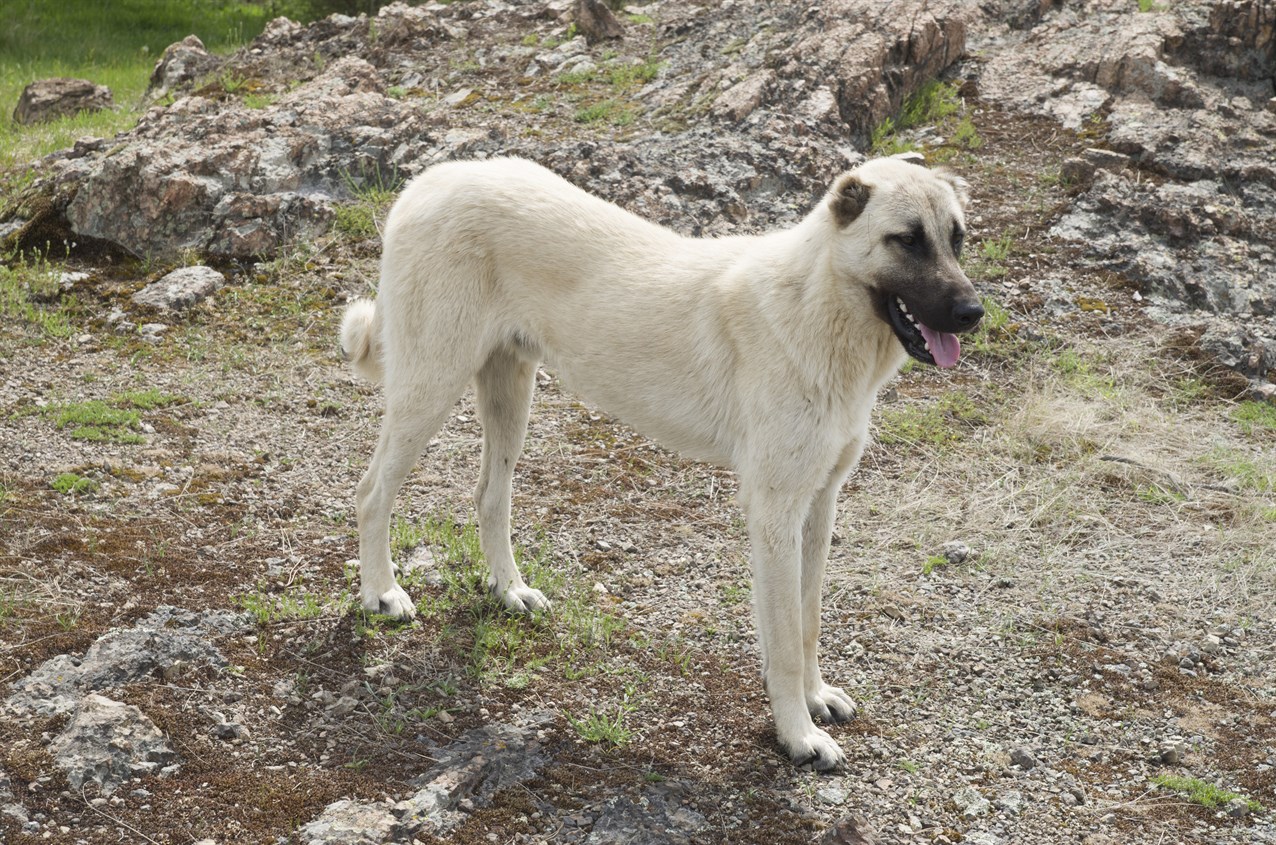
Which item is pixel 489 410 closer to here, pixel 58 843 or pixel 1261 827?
pixel 58 843

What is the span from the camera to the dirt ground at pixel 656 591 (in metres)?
4.11

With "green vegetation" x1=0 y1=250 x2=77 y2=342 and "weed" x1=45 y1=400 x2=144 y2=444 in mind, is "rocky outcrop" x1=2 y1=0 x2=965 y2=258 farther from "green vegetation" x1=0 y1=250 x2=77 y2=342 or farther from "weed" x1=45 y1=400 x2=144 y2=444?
"weed" x1=45 y1=400 x2=144 y2=444

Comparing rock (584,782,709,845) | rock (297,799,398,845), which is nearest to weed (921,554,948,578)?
rock (584,782,709,845)

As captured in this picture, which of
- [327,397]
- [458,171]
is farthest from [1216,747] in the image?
[327,397]

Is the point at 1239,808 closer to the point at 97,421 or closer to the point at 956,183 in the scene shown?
the point at 956,183

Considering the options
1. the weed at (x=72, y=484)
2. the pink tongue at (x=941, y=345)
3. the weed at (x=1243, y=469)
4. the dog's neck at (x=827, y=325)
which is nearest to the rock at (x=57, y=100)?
the weed at (x=72, y=484)

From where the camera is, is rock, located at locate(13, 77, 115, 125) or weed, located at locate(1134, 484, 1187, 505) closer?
weed, located at locate(1134, 484, 1187, 505)

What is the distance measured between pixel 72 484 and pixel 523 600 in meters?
2.41

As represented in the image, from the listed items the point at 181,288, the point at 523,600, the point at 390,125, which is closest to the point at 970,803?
the point at 523,600

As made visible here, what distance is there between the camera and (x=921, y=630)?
204 inches

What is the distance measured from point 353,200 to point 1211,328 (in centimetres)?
636

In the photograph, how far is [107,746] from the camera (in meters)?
3.89

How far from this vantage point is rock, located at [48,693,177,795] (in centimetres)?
382

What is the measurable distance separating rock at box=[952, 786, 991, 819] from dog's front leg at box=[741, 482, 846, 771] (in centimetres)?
44
